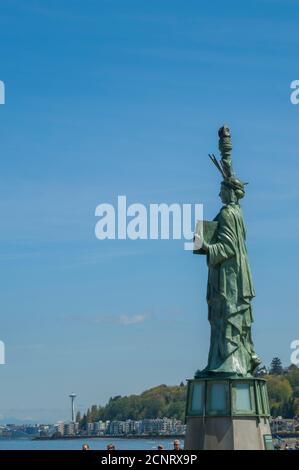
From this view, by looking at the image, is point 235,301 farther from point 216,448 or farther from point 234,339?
point 216,448

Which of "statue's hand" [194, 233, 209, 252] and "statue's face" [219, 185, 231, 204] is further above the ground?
"statue's face" [219, 185, 231, 204]

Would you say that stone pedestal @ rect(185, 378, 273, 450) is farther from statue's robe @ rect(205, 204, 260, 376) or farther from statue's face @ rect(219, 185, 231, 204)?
statue's face @ rect(219, 185, 231, 204)

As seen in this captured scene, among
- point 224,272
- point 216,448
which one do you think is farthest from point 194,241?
point 216,448

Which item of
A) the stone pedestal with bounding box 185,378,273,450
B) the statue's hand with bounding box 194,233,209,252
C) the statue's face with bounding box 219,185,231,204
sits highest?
the statue's face with bounding box 219,185,231,204

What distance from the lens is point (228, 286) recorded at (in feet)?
97.3

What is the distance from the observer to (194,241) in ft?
97.7

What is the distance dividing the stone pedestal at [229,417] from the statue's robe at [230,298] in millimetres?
480

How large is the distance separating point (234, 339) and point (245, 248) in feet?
7.88

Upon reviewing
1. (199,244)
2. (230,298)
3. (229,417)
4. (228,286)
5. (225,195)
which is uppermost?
(225,195)

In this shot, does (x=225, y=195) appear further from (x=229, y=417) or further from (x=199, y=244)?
(x=229, y=417)

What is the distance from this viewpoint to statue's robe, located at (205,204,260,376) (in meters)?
29.3

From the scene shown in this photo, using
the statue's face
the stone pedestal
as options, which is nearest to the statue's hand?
the statue's face

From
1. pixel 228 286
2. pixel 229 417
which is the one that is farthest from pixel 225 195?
pixel 229 417

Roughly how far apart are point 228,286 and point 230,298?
31cm
